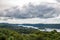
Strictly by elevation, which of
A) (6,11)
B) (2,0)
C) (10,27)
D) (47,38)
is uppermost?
(2,0)

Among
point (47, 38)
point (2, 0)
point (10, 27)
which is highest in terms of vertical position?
point (2, 0)

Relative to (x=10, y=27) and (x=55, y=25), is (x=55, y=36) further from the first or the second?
(x=10, y=27)

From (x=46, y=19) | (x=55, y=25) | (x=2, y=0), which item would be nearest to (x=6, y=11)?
(x=2, y=0)

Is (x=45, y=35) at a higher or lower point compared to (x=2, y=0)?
lower

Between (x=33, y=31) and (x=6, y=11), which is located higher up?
(x=6, y=11)

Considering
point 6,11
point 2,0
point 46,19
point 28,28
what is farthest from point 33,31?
point 2,0

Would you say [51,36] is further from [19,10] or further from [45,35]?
[19,10]
